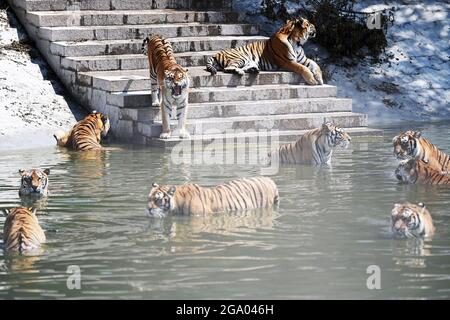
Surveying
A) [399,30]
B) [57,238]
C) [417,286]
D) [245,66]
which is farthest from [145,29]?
[417,286]

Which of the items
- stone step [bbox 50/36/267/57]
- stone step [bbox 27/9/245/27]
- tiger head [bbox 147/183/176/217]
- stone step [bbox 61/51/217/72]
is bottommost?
tiger head [bbox 147/183/176/217]

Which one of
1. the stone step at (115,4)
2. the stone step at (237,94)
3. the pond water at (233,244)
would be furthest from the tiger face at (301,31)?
the pond water at (233,244)

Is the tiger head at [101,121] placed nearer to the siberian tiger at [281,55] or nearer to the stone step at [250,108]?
the stone step at [250,108]

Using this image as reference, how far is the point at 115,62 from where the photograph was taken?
1435 cm

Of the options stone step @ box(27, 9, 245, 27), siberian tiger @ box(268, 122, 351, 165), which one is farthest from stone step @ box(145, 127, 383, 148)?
stone step @ box(27, 9, 245, 27)

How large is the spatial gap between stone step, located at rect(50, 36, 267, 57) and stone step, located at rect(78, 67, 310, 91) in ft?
1.28

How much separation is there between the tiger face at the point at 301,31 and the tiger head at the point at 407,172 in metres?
5.02

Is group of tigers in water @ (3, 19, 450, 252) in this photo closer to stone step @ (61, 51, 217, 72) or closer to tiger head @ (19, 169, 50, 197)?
tiger head @ (19, 169, 50, 197)

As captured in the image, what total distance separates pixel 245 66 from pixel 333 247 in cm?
723

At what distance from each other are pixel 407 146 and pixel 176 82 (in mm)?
3189

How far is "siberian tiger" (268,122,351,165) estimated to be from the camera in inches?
433

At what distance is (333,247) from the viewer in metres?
7.46

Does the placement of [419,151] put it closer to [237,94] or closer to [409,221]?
[409,221]
